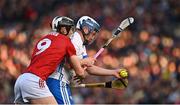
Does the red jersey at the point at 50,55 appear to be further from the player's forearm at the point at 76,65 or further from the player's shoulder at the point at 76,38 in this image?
the player's shoulder at the point at 76,38

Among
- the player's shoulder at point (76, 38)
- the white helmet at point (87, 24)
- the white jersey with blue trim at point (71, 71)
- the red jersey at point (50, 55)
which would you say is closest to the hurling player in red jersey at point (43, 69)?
the red jersey at point (50, 55)

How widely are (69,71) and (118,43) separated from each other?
8838 millimetres

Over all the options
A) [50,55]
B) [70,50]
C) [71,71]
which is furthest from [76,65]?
[71,71]

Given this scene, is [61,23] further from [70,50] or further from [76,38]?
[70,50]

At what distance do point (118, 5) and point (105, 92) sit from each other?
177 inches

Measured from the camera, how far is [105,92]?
17938mm

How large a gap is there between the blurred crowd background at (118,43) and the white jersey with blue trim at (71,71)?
644 cm

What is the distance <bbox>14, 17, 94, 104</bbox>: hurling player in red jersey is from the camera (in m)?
10.4

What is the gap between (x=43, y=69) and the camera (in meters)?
10.4

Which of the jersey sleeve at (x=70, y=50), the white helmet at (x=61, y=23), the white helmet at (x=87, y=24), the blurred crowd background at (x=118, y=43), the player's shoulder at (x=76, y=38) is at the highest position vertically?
the white helmet at (x=61, y=23)

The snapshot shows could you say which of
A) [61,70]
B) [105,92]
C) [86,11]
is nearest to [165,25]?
[86,11]

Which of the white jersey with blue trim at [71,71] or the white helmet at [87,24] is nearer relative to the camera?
the white jersey with blue trim at [71,71]

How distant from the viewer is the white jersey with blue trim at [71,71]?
10789mm

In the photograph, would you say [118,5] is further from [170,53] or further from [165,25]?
[170,53]
